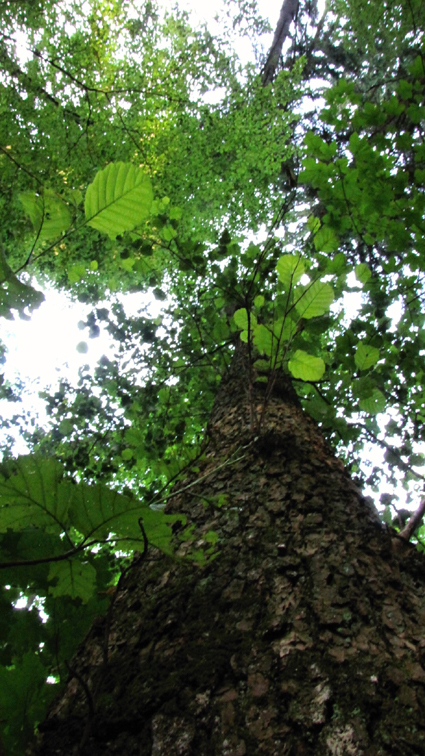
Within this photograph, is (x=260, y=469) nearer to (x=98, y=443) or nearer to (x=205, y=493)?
(x=205, y=493)

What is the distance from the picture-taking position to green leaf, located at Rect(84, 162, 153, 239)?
2.50ft

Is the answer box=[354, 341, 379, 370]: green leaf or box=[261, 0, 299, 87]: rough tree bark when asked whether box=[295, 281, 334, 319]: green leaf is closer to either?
box=[354, 341, 379, 370]: green leaf

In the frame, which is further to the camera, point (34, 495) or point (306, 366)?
point (306, 366)

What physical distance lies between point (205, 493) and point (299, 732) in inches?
33.8

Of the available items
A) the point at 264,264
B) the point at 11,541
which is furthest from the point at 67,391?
the point at 11,541

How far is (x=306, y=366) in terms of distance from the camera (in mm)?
1394

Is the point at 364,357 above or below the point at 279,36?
below

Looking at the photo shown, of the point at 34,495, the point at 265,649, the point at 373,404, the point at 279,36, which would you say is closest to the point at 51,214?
the point at 34,495

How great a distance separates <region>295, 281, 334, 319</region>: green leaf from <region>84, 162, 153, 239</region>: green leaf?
68cm

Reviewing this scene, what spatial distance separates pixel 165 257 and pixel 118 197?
14.5 feet

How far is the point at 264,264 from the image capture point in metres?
2.79

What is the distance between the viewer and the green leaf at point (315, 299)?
1315mm

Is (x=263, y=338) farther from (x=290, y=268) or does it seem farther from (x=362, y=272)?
(x=362, y=272)

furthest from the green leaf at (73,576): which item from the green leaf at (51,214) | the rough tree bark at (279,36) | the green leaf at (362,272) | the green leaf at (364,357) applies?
the rough tree bark at (279,36)
